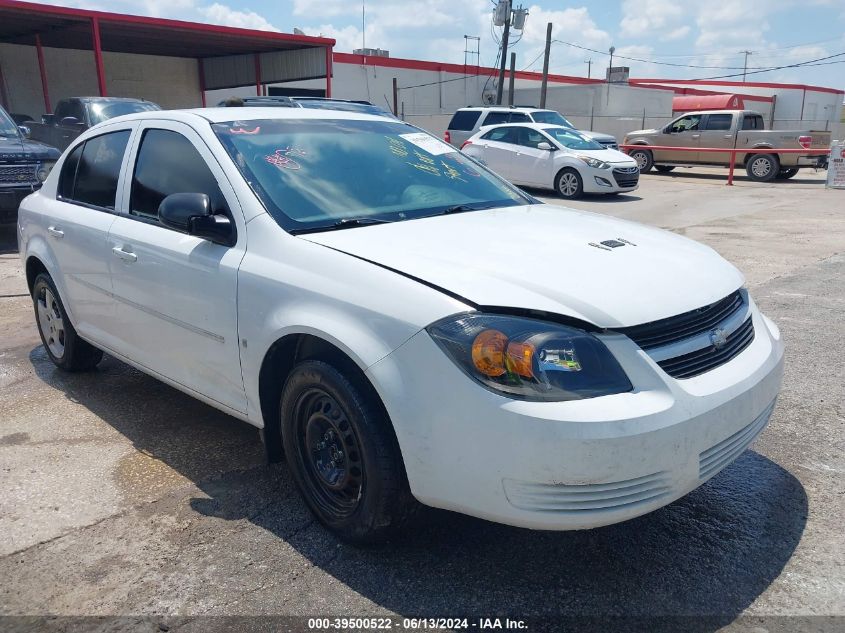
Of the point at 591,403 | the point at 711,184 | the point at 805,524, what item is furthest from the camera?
the point at 711,184

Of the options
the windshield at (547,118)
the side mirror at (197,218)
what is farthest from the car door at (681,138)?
the side mirror at (197,218)

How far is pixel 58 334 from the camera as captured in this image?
16.2ft

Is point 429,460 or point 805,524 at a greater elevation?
point 429,460

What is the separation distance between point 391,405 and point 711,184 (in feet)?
62.1

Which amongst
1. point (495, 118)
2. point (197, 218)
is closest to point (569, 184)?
point (495, 118)

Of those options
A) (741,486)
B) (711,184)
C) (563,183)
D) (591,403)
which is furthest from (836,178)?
(591,403)

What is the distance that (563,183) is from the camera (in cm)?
1516

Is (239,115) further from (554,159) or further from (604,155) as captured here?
(604,155)

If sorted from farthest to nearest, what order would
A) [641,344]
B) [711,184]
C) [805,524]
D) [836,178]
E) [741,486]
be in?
1. [711,184]
2. [836,178]
3. [741,486]
4. [805,524]
5. [641,344]

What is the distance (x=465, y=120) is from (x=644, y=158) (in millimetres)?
6553

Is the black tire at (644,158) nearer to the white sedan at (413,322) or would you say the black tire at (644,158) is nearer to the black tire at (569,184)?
the black tire at (569,184)

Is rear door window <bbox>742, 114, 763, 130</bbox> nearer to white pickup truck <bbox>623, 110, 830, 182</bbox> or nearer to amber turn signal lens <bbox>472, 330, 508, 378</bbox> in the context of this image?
white pickup truck <bbox>623, 110, 830, 182</bbox>

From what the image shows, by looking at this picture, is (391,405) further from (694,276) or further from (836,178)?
(836,178)

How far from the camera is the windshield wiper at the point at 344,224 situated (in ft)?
9.97
